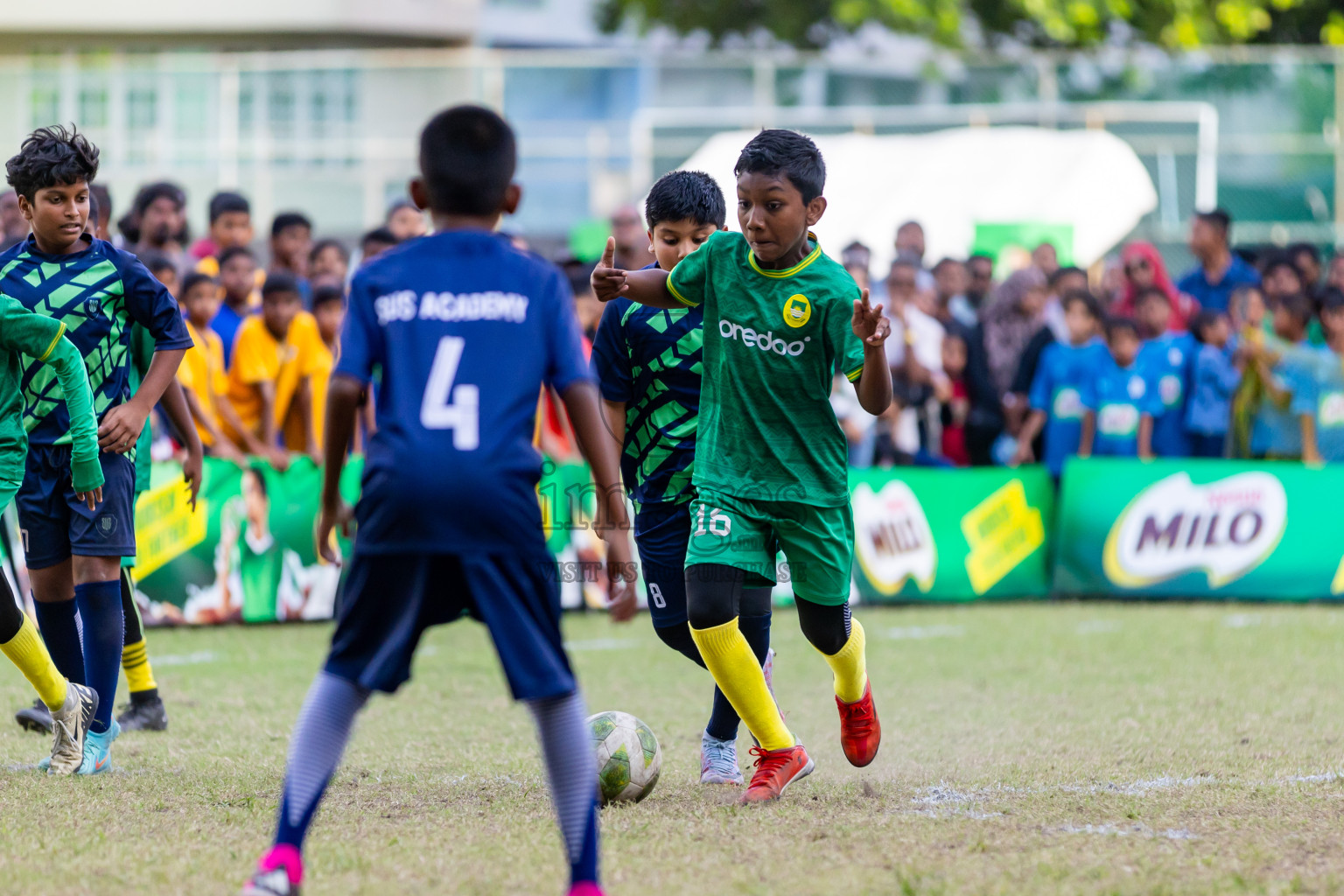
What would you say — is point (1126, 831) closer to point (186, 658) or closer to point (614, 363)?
point (614, 363)

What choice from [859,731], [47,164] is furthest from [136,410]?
[859,731]

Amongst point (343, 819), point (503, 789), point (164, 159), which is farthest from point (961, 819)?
point (164, 159)

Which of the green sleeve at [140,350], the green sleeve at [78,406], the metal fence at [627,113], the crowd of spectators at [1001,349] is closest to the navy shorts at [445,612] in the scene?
the green sleeve at [78,406]

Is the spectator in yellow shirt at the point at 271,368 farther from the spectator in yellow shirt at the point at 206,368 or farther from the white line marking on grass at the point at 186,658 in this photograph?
the white line marking on grass at the point at 186,658

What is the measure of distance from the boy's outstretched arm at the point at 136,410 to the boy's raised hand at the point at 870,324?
8.52ft

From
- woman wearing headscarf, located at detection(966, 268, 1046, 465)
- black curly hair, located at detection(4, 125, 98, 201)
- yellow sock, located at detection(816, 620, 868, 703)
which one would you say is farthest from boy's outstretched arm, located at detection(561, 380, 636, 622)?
woman wearing headscarf, located at detection(966, 268, 1046, 465)

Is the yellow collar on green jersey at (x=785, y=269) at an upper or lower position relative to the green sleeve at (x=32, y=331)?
upper

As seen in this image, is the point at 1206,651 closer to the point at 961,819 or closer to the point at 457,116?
the point at 961,819

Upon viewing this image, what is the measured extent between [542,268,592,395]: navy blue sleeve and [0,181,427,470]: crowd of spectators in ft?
22.0

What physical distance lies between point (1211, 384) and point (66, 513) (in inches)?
353

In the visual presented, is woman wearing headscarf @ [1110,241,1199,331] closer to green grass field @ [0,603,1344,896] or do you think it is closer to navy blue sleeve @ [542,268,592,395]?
green grass field @ [0,603,1344,896]

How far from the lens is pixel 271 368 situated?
10.7 m

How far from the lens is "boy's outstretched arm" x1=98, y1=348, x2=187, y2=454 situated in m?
5.81

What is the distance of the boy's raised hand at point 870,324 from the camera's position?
4727 millimetres
